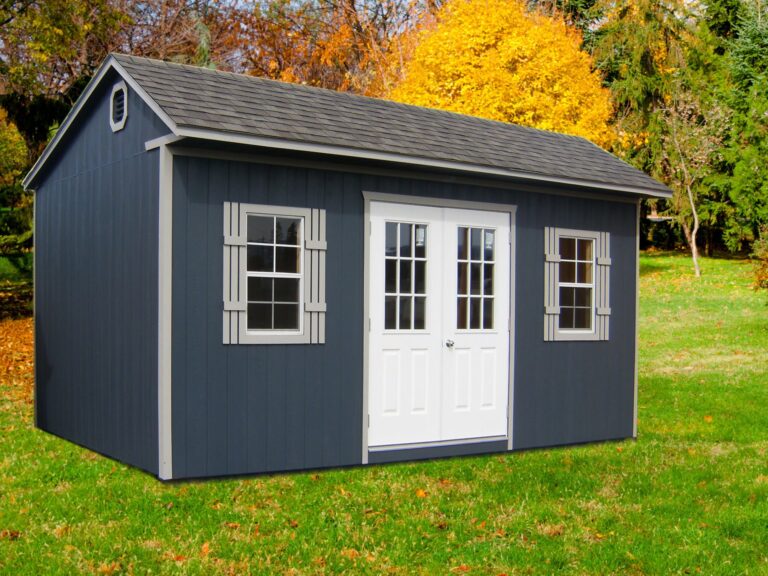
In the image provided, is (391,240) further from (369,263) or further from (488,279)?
(488,279)

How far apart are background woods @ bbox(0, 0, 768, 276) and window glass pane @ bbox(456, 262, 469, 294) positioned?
1313 cm

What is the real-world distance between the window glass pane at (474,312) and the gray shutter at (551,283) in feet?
3.06

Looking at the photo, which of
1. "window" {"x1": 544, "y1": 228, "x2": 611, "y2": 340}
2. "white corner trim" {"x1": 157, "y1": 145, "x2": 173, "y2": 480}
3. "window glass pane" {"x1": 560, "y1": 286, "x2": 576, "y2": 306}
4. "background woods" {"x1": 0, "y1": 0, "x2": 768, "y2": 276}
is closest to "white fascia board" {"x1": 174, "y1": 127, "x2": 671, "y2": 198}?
"white corner trim" {"x1": 157, "y1": 145, "x2": 173, "y2": 480}

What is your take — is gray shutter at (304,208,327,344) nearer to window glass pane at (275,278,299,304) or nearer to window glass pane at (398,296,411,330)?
window glass pane at (275,278,299,304)

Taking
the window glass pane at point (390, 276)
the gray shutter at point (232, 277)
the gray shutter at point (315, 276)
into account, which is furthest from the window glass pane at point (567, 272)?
the gray shutter at point (232, 277)

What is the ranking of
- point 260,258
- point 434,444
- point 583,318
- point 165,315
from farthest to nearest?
1. point 583,318
2. point 434,444
3. point 260,258
4. point 165,315

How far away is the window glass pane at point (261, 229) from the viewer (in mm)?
8680

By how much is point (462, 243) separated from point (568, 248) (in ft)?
5.21

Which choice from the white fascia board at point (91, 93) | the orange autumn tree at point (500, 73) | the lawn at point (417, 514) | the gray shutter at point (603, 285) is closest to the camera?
the lawn at point (417, 514)

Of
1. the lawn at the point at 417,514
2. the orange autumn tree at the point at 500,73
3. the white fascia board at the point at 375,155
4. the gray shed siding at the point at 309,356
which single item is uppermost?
the orange autumn tree at the point at 500,73

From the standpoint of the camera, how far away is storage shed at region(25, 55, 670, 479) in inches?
330

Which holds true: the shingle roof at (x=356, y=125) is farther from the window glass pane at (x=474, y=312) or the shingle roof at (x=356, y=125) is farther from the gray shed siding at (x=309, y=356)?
the window glass pane at (x=474, y=312)

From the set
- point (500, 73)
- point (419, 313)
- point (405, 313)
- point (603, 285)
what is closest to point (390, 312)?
point (405, 313)

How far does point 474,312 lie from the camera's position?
10.1m
